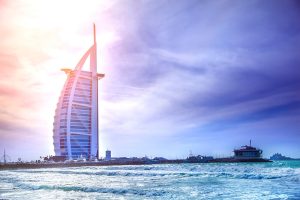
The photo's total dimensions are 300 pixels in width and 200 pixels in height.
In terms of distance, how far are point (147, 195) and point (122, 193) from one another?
2.09 metres

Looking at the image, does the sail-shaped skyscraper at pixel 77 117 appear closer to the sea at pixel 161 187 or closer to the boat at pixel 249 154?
the boat at pixel 249 154

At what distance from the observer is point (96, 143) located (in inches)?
5349

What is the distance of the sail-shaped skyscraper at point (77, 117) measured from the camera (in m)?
126

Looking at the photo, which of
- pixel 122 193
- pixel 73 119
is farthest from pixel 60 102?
pixel 122 193

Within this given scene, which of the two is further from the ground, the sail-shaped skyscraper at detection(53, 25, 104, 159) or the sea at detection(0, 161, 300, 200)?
the sail-shaped skyscraper at detection(53, 25, 104, 159)

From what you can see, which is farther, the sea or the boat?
the boat

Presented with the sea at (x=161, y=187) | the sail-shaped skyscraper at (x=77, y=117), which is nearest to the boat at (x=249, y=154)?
the sail-shaped skyscraper at (x=77, y=117)

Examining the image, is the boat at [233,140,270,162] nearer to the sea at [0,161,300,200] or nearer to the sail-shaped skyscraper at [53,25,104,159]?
the sail-shaped skyscraper at [53,25,104,159]

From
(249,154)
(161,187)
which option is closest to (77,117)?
(249,154)

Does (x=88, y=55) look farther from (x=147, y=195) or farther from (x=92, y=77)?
(x=147, y=195)

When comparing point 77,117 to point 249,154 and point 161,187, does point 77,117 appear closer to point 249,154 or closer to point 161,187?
point 249,154

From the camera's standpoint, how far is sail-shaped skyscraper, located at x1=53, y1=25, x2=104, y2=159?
414ft

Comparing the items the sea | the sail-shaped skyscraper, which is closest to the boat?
the sail-shaped skyscraper

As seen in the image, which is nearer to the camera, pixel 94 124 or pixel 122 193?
pixel 122 193
